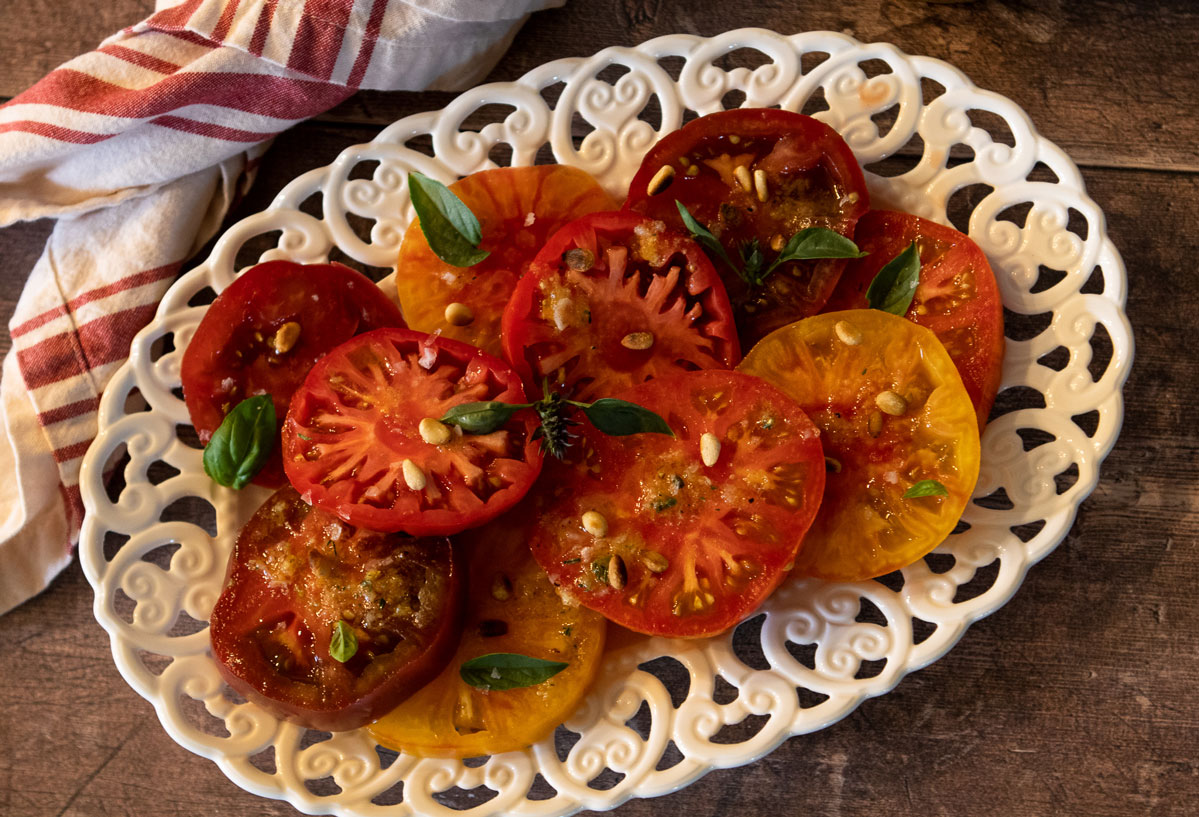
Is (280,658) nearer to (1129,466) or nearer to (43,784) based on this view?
(43,784)

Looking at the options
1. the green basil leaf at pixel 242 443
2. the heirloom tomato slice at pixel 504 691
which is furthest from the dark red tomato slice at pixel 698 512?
the green basil leaf at pixel 242 443

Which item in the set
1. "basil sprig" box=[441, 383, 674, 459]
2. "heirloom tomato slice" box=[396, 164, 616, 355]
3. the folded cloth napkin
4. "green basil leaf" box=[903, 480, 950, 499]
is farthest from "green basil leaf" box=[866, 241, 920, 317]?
the folded cloth napkin

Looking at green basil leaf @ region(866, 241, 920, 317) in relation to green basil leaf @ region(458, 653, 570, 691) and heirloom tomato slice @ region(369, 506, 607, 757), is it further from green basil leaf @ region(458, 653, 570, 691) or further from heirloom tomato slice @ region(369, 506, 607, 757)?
green basil leaf @ region(458, 653, 570, 691)

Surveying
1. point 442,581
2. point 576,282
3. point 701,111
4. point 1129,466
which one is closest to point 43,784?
point 442,581

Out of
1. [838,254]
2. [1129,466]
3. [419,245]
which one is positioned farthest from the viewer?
[1129,466]

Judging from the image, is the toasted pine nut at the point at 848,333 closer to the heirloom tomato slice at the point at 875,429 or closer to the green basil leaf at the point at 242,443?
the heirloom tomato slice at the point at 875,429

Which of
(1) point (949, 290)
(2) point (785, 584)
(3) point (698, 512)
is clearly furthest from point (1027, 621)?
(3) point (698, 512)
